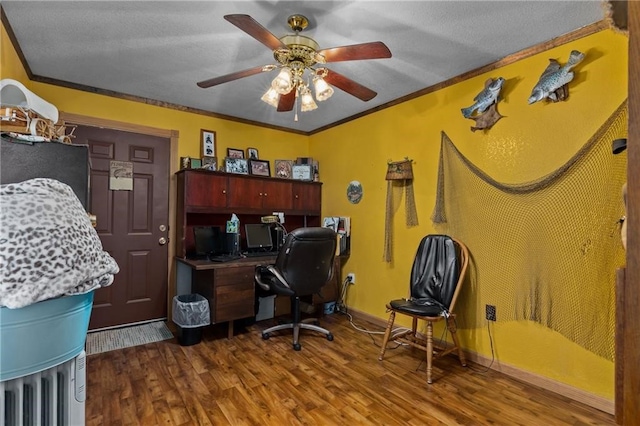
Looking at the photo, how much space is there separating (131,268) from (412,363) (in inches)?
111

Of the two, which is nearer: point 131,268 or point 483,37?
point 483,37

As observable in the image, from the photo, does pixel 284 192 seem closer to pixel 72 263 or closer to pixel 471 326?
pixel 471 326

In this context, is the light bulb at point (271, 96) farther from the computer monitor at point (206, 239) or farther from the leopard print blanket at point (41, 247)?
the computer monitor at point (206, 239)

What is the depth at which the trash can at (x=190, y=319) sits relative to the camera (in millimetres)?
2758

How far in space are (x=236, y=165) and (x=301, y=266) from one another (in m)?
1.64

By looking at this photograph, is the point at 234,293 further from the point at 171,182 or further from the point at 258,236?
the point at 171,182

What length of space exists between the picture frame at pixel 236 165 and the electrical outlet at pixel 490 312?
2.79m

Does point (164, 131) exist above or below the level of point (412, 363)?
above

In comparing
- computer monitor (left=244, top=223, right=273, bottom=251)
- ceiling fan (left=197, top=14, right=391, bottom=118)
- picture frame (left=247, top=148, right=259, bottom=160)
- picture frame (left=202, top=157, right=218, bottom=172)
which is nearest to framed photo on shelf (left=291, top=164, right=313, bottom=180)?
picture frame (left=247, top=148, right=259, bottom=160)

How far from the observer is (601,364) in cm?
192

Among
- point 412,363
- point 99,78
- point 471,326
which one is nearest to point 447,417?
point 412,363

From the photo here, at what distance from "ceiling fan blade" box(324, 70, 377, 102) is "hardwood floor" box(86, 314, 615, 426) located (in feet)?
6.81

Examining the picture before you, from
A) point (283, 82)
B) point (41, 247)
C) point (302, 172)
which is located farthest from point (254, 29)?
point (302, 172)

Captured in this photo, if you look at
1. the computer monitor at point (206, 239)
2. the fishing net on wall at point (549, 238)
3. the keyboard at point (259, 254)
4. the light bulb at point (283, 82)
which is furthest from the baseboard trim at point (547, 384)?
the computer monitor at point (206, 239)
